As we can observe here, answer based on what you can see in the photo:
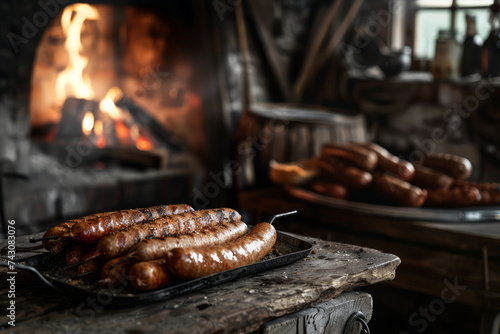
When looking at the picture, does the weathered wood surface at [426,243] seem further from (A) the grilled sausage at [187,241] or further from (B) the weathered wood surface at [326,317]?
(A) the grilled sausage at [187,241]

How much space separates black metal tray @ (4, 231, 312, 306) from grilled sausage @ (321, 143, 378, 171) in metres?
1.45

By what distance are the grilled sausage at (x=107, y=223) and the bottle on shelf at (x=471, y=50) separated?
3913 mm

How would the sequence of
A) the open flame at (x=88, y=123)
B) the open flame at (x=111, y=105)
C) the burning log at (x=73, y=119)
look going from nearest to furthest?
1. the burning log at (x=73, y=119)
2. the open flame at (x=88, y=123)
3. the open flame at (x=111, y=105)

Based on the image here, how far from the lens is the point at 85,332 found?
145cm

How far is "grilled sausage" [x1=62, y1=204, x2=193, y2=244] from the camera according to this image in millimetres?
1805

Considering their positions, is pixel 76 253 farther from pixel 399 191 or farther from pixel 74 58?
pixel 74 58

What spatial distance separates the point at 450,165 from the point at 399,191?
493mm

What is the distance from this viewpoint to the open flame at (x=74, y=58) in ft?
17.3

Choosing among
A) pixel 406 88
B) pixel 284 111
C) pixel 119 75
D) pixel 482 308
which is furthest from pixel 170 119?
pixel 482 308

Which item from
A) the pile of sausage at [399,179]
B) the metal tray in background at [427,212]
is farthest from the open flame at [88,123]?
the metal tray in background at [427,212]

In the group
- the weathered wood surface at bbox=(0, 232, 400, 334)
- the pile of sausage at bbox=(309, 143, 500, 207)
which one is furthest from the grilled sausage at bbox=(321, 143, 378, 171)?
the weathered wood surface at bbox=(0, 232, 400, 334)

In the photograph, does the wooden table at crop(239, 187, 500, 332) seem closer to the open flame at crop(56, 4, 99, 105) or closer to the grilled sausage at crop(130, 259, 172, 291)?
the grilled sausage at crop(130, 259, 172, 291)

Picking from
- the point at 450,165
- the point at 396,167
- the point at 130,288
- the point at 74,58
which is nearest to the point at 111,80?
the point at 74,58

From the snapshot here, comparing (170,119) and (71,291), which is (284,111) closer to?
(170,119)
